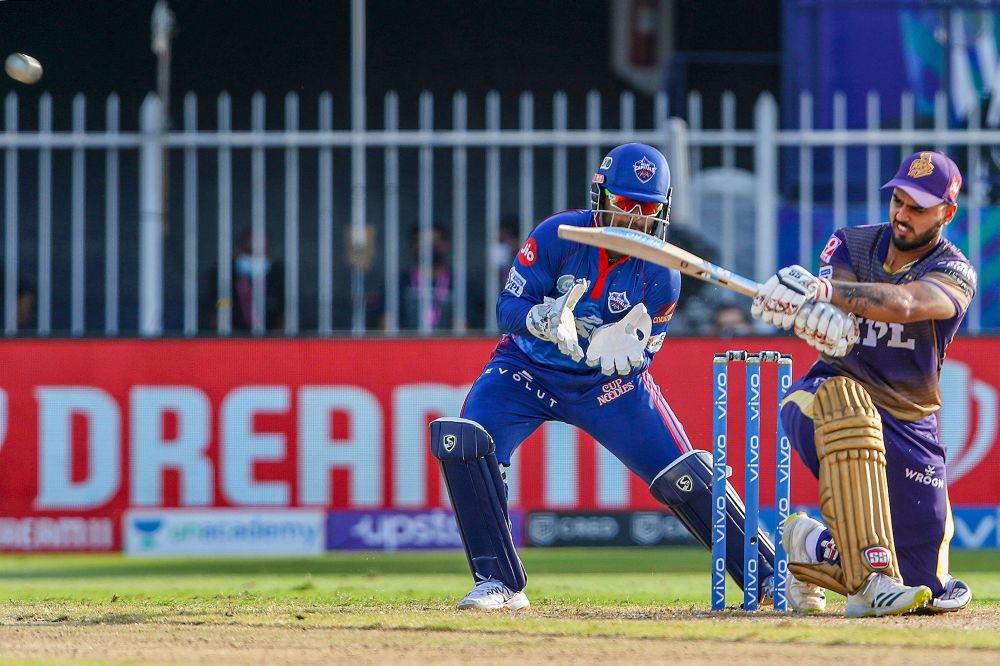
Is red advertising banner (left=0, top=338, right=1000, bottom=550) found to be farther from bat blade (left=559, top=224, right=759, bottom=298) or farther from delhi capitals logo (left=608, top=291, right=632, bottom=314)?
bat blade (left=559, top=224, right=759, bottom=298)

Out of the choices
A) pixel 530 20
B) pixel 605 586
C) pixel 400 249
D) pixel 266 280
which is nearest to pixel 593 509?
pixel 605 586

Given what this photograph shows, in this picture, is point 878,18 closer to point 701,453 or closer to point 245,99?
point 245,99

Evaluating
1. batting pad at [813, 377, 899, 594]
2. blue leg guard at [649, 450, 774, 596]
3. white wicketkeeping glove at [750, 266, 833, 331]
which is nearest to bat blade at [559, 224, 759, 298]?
white wicketkeeping glove at [750, 266, 833, 331]

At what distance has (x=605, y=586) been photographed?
757 cm

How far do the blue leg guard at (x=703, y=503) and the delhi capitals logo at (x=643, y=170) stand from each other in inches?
41.2

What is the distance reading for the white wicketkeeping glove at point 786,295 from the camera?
534cm

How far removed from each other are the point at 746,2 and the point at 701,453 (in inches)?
328

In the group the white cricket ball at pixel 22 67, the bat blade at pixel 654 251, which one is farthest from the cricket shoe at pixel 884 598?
the white cricket ball at pixel 22 67

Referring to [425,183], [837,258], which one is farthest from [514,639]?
[425,183]

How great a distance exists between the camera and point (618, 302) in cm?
600

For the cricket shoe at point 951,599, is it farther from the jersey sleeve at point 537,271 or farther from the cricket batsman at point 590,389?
the jersey sleeve at point 537,271

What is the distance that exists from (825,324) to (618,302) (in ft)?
2.97

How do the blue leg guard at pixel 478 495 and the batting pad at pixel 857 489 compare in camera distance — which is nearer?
the batting pad at pixel 857 489

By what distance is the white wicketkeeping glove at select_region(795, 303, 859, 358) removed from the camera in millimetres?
5375
